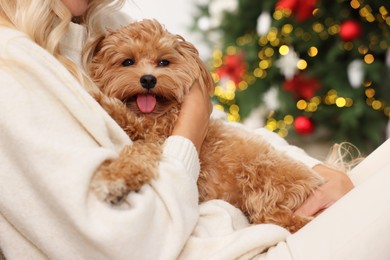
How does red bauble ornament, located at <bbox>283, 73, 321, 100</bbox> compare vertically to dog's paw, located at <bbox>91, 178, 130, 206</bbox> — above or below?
below

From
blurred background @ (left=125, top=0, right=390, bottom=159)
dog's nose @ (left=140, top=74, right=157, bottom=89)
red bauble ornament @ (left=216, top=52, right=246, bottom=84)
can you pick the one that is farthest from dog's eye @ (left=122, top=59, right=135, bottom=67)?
red bauble ornament @ (left=216, top=52, right=246, bottom=84)

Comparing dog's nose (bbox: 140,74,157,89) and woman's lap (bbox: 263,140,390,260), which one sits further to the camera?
dog's nose (bbox: 140,74,157,89)

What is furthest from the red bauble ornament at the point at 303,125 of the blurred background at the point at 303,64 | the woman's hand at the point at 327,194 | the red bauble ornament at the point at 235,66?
the woman's hand at the point at 327,194

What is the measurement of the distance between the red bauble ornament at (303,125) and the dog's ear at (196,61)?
1999mm

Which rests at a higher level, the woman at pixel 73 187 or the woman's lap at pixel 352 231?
the woman's lap at pixel 352 231

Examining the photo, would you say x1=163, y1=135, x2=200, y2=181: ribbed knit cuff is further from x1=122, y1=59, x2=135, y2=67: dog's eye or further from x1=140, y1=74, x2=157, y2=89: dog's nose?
x1=122, y1=59, x2=135, y2=67: dog's eye

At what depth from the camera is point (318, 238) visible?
4.44ft

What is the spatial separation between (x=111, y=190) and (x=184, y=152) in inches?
9.7

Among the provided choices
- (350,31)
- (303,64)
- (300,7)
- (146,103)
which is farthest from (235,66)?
(146,103)

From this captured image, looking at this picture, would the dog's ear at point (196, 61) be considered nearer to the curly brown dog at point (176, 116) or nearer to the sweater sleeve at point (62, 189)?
the curly brown dog at point (176, 116)

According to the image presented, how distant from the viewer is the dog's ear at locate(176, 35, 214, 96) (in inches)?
69.7

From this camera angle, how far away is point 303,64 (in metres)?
3.71

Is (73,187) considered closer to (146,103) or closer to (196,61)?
(146,103)

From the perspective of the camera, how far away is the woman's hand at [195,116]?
5.16 ft
